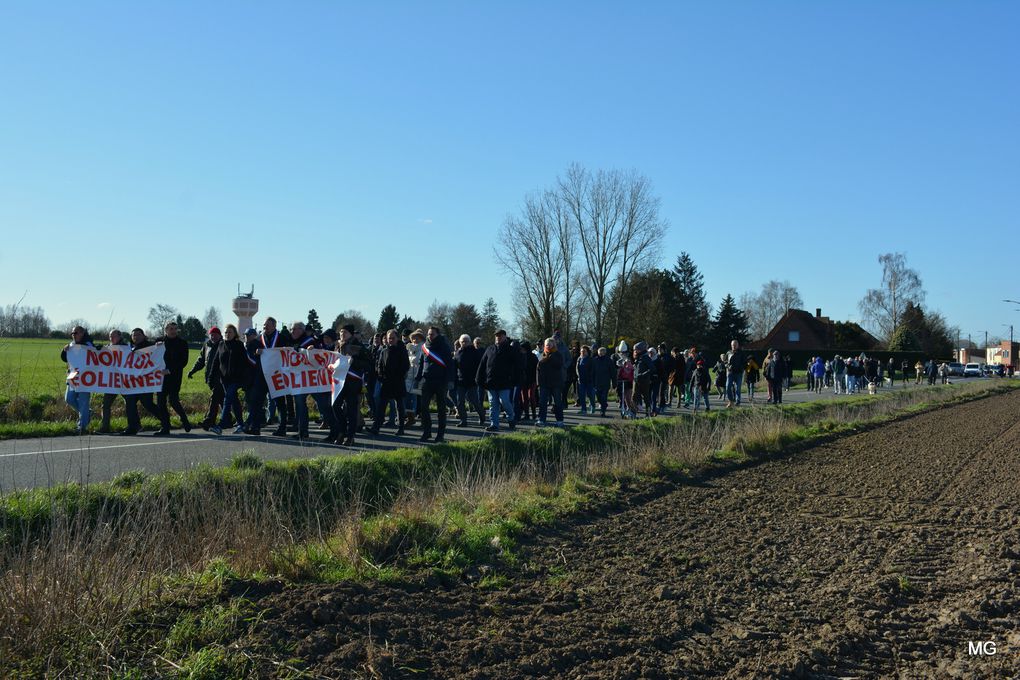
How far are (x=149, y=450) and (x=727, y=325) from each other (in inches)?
2806

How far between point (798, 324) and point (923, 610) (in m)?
95.5

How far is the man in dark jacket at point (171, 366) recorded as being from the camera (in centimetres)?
1579

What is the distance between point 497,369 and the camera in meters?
17.5

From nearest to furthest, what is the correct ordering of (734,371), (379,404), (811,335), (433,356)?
(433,356)
(379,404)
(734,371)
(811,335)

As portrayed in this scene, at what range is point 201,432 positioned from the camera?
1652 centimetres

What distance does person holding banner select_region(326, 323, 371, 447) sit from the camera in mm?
14969

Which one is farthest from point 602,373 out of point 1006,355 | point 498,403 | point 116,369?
point 1006,355

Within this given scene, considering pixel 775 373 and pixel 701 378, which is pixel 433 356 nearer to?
pixel 701 378

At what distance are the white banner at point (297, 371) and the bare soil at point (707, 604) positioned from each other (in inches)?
262

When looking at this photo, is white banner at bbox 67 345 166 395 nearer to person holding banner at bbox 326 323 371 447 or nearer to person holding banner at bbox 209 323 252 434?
person holding banner at bbox 209 323 252 434

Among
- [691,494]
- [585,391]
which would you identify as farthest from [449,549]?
[585,391]

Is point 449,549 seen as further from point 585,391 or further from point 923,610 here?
point 585,391

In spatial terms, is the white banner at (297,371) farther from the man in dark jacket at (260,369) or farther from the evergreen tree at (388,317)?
the evergreen tree at (388,317)

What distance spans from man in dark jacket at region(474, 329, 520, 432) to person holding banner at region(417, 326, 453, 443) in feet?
7.15
